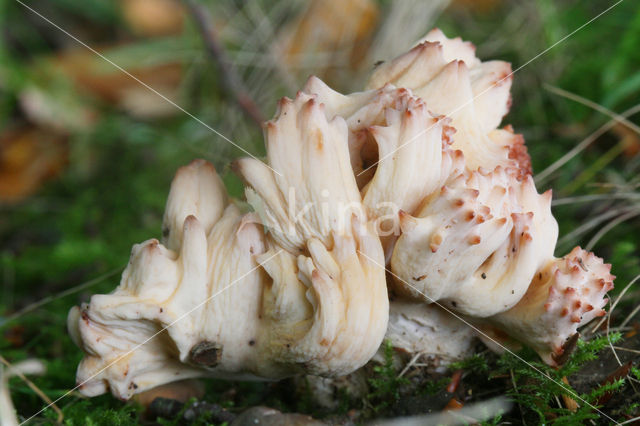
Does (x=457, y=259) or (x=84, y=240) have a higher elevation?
(x=457, y=259)

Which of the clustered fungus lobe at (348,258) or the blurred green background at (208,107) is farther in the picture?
the blurred green background at (208,107)

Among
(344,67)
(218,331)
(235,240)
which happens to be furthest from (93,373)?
(344,67)

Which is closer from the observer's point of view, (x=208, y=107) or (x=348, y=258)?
(x=348, y=258)

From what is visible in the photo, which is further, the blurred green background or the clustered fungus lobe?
the blurred green background

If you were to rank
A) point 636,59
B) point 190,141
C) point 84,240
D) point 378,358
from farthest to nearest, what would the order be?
point 190,141 < point 84,240 < point 636,59 < point 378,358

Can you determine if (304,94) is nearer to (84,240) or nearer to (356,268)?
(356,268)

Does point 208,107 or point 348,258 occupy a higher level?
point 348,258

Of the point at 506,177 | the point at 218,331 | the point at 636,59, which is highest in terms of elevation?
the point at 506,177

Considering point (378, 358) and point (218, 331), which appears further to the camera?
point (378, 358)
